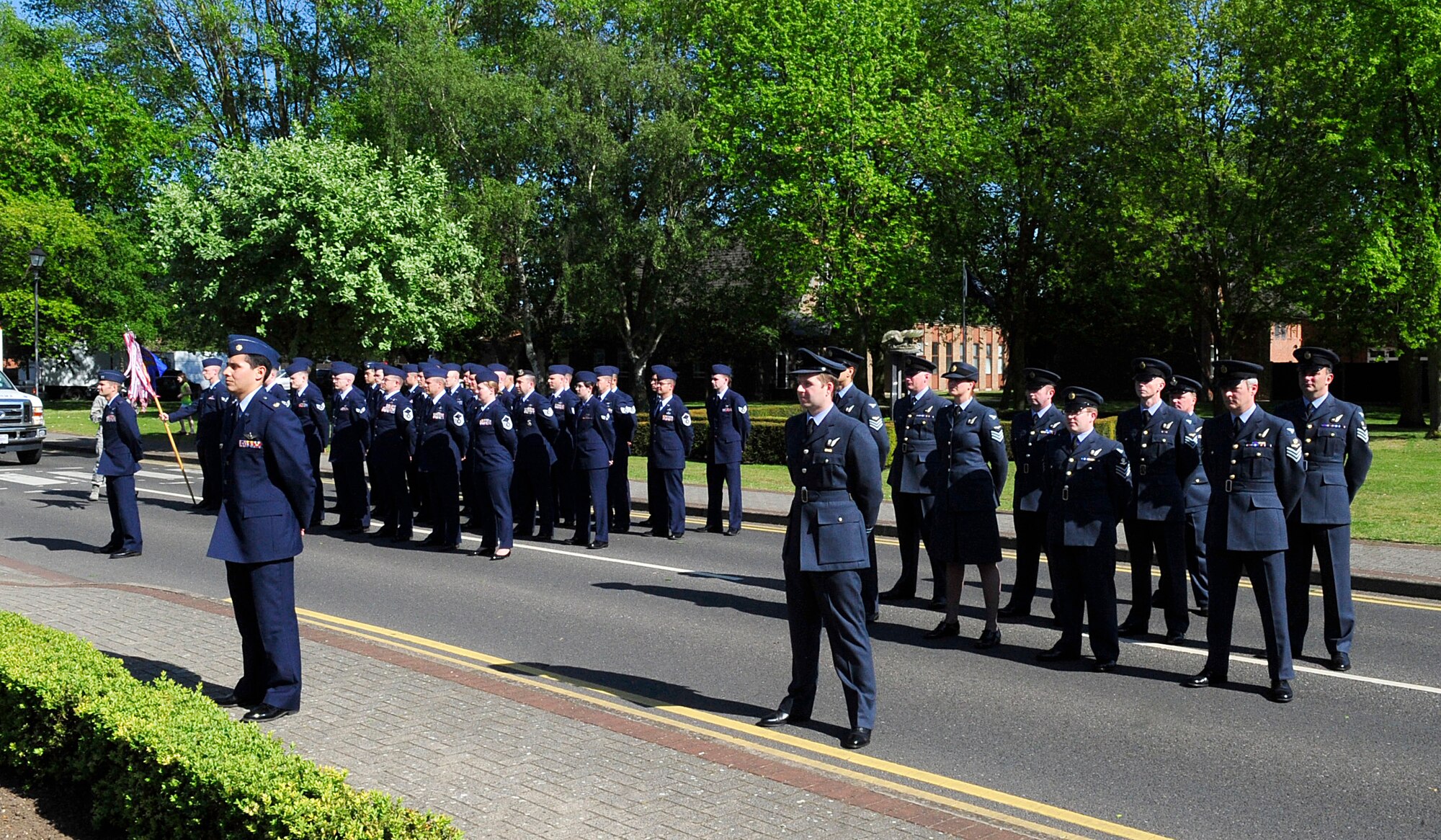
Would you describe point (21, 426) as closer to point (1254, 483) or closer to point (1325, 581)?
point (1254, 483)

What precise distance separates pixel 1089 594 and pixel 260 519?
203 inches

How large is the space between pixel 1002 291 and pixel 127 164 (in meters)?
35.0

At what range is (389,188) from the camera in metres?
31.0

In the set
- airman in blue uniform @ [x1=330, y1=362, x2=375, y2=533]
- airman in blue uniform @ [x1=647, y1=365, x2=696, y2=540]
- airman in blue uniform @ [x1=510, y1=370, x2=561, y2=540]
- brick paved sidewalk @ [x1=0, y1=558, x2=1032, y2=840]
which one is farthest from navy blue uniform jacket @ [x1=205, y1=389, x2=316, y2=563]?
airman in blue uniform @ [x1=330, y1=362, x2=375, y2=533]

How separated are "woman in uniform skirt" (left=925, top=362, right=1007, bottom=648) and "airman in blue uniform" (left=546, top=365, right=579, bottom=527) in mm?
5776

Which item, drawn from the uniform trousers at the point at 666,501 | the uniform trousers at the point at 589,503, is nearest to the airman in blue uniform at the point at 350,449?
the uniform trousers at the point at 589,503

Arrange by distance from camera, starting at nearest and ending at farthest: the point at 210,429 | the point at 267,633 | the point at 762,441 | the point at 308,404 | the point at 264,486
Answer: the point at 267,633
the point at 264,486
the point at 308,404
the point at 210,429
the point at 762,441

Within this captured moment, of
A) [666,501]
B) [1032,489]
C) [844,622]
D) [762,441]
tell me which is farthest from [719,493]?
Answer: [844,622]

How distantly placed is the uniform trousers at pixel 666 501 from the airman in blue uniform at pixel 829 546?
7692 millimetres

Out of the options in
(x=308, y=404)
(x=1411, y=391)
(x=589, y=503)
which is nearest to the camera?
(x=589, y=503)

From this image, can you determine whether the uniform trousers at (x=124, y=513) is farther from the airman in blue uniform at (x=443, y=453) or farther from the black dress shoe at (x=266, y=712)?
the black dress shoe at (x=266, y=712)

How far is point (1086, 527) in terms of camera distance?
797cm

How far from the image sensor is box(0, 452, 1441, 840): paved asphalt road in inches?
221

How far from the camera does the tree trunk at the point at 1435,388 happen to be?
2918cm
